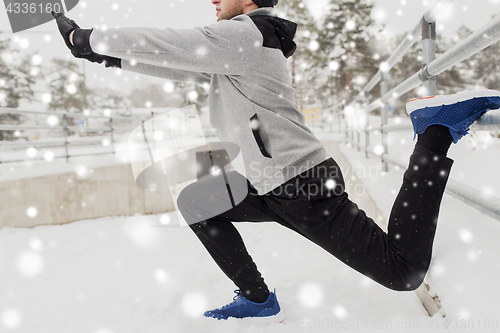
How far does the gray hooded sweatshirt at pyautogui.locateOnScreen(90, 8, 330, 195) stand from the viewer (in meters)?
0.95

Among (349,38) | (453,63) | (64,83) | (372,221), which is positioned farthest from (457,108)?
(64,83)

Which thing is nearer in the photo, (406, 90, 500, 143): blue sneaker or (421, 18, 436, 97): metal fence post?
(406, 90, 500, 143): blue sneaker

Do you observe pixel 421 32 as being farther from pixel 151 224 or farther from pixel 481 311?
pixel 151 224

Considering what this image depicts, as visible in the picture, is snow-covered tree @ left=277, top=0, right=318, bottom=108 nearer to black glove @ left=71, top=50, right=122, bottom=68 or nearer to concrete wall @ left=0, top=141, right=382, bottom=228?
concrete wall @ left=0, top=141, right=382, bottom=228

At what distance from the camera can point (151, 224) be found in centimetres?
355

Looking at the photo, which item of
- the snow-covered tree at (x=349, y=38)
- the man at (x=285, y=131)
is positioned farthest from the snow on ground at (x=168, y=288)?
the snow-covered tree at (x=349, y=38)

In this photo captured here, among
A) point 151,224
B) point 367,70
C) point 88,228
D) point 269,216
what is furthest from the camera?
point 367,70

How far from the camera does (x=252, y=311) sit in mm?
1291

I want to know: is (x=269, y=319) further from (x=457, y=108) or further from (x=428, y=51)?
(x=428, y=51)

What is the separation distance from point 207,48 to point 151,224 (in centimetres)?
303

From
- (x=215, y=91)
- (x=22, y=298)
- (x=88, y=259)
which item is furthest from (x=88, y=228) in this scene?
(x=215, y=91)

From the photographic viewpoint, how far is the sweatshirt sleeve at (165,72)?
1220 millimetres

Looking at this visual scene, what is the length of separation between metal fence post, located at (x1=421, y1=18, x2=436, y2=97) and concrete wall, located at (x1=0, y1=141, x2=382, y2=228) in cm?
129

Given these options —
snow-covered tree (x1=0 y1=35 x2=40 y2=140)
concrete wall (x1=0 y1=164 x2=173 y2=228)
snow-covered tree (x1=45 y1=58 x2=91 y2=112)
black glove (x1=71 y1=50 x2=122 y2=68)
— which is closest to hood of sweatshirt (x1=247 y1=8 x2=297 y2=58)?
black glove (x1=71 y1=50 x2=122 y2=68)
